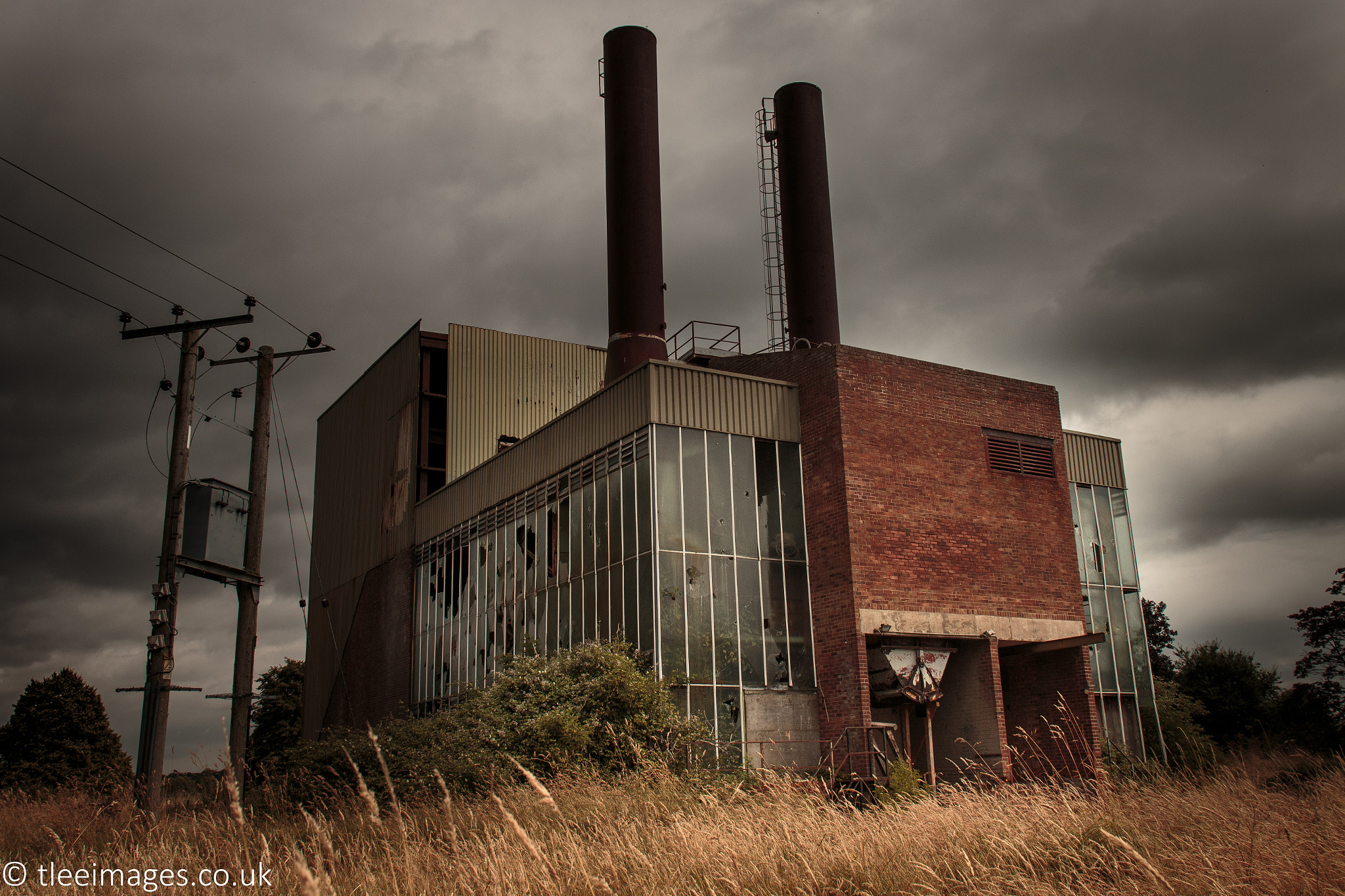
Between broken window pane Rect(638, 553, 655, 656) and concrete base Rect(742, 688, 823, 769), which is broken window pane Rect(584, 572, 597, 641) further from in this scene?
concrete base Rect(742, 688, 823, 769)

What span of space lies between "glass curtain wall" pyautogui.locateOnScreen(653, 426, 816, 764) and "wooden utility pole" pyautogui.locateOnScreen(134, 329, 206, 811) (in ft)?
25.6

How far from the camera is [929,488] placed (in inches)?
763

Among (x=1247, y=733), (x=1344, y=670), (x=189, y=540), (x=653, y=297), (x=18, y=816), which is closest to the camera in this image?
(x=18, y=816)

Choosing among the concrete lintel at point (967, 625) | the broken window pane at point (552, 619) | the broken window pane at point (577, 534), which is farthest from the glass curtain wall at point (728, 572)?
the broken window pane at point (552, 619)

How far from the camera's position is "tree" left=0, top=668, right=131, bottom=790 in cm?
3500

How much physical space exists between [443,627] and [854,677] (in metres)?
12.2

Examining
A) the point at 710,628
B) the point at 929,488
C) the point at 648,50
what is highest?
the point at 648,50

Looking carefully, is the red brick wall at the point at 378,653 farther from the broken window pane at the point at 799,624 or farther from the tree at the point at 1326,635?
the tree at the point at 1326,635

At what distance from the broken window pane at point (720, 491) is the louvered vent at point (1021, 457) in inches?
224

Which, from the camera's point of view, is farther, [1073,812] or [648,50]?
[648,50]

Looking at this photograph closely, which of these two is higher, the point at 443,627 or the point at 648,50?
the point at 648,50

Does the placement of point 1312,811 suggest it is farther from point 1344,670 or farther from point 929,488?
point 1344,670

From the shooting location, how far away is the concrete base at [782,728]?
688 inches

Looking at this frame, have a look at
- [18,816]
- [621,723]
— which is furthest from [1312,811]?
[18,816]
